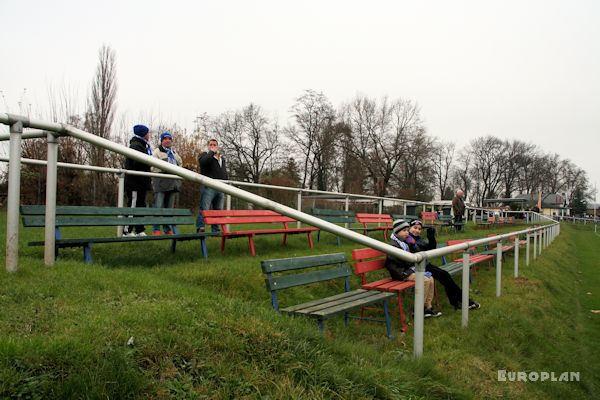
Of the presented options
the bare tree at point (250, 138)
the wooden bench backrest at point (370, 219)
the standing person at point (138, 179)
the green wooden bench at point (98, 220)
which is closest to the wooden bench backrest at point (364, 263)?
the green wooden bench at point (98, 220)

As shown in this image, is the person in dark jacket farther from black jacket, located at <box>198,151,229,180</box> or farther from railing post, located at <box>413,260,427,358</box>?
black jacket, located at <box>198,151,229,180</box>

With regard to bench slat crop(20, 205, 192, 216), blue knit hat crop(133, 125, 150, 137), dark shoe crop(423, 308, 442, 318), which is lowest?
dark shoe crop(423, 308, 442, 318)

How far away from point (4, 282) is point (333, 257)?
319cm

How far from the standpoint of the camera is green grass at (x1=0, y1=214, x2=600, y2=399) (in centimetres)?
247

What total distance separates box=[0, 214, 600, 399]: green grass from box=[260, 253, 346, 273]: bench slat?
0.51 metres

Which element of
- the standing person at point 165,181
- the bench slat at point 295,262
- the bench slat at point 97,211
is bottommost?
the bench slat at point 295,262

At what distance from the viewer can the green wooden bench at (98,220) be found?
4922 millimetres

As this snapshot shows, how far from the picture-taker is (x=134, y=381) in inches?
96.0

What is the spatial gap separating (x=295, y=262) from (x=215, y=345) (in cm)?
193

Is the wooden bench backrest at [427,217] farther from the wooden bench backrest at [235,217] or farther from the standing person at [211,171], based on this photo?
the standing person at [211,171]

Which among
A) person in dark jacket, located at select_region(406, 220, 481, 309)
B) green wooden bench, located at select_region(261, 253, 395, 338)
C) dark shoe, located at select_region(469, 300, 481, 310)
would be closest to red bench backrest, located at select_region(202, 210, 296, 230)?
green wooden bench, located at select_region(261, 253, 395, 338)

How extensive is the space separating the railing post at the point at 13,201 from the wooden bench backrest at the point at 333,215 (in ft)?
22.5

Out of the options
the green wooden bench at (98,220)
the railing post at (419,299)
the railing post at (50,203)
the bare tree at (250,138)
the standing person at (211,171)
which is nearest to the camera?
the railing post at (419,299)

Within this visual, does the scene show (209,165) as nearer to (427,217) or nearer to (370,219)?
(370,219)
